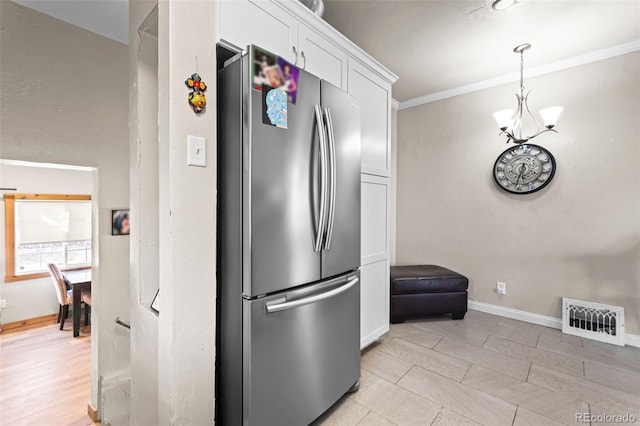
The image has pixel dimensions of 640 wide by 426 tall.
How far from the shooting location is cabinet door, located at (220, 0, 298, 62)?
55.5 inches

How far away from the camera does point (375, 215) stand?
2461mm

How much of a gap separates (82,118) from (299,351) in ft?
7.22

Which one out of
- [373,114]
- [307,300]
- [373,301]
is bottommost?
[373,301]

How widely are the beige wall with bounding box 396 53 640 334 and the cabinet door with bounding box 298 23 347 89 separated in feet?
7.10

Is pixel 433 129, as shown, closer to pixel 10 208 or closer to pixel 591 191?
pixel 591 191

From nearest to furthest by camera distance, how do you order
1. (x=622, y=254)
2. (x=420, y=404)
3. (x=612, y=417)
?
(x=612, y=417)
(x=420, y=404)
(x=622, y=254)

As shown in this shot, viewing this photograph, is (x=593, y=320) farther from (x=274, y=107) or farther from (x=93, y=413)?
(x=93, y=413)

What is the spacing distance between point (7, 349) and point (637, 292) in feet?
21.3

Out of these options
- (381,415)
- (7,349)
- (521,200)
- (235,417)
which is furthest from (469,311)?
(7,349)

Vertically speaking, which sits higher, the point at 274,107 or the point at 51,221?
the point at 274,107

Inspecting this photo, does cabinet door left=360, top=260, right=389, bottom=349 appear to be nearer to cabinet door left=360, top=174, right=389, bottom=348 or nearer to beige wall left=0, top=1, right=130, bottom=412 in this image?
cabinet door left=360, top=174, right=389, bottom=348

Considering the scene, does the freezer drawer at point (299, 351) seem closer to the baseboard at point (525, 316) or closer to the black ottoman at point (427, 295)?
the black ottoman at point (427, 295)

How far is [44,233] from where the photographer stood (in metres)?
4.14

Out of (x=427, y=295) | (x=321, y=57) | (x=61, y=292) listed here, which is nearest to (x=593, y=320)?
(x=427, y=295)
